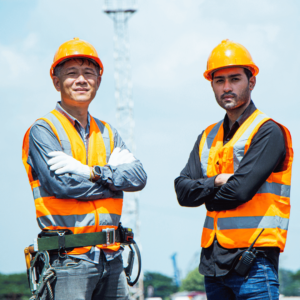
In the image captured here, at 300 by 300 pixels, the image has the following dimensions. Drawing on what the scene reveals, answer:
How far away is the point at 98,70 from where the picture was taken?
4.83 m

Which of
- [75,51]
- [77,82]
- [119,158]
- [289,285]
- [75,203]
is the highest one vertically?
[75,51]

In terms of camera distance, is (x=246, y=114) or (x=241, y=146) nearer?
(x=241, y=146)

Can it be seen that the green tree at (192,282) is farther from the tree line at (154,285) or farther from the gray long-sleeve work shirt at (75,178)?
the gray long-sleeve work shirt at (75,178)

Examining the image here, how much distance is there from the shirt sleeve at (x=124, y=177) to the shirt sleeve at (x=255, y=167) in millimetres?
738

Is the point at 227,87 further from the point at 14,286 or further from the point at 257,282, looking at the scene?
the point at 14,286

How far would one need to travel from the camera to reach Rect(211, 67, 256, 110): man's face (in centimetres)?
448

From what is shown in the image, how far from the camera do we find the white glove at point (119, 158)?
15.0 ft

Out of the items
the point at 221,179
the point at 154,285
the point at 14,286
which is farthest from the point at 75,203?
the point at 14,286

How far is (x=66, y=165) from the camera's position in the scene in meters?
4.19

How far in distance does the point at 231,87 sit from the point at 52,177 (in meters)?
1.85

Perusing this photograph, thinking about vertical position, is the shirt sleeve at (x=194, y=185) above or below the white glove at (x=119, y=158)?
below

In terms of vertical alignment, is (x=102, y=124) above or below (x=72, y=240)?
above

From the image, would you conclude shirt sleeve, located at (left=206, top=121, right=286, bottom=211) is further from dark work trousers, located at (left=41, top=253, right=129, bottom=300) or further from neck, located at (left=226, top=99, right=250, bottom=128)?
dark work trousers, located at (left=41, top=253, right=129, bottom=300)

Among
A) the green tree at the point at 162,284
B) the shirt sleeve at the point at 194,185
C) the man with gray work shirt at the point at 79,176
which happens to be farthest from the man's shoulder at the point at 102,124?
the green tree at the point at 162,284
